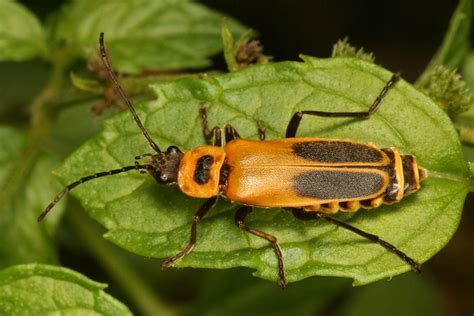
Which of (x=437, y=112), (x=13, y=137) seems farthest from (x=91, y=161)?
(x=437, y=112)

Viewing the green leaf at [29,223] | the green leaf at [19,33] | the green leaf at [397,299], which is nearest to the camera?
the green leaf at [29,223]

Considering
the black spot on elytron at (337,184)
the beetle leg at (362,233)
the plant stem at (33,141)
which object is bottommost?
the plant stem at (33,141)

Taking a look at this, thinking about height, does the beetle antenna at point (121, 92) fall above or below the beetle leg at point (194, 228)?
above

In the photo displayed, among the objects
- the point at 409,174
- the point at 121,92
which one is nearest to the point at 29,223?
the point at 121,92

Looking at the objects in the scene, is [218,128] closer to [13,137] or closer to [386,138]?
[386,138]

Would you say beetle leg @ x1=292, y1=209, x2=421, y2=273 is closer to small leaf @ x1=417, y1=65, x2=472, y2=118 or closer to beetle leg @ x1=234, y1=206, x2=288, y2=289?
beetle leg @ x1=234, y1=206, x2=288, y2=289

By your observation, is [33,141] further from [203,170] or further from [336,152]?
[336,152]

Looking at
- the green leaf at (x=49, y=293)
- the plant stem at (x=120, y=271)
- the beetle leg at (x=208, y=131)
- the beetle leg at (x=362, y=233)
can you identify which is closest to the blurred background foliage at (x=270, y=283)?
the plant stem at (x=120, y=271)

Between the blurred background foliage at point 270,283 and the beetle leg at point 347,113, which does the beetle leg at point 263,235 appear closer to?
the beetle leg at point 347,113
